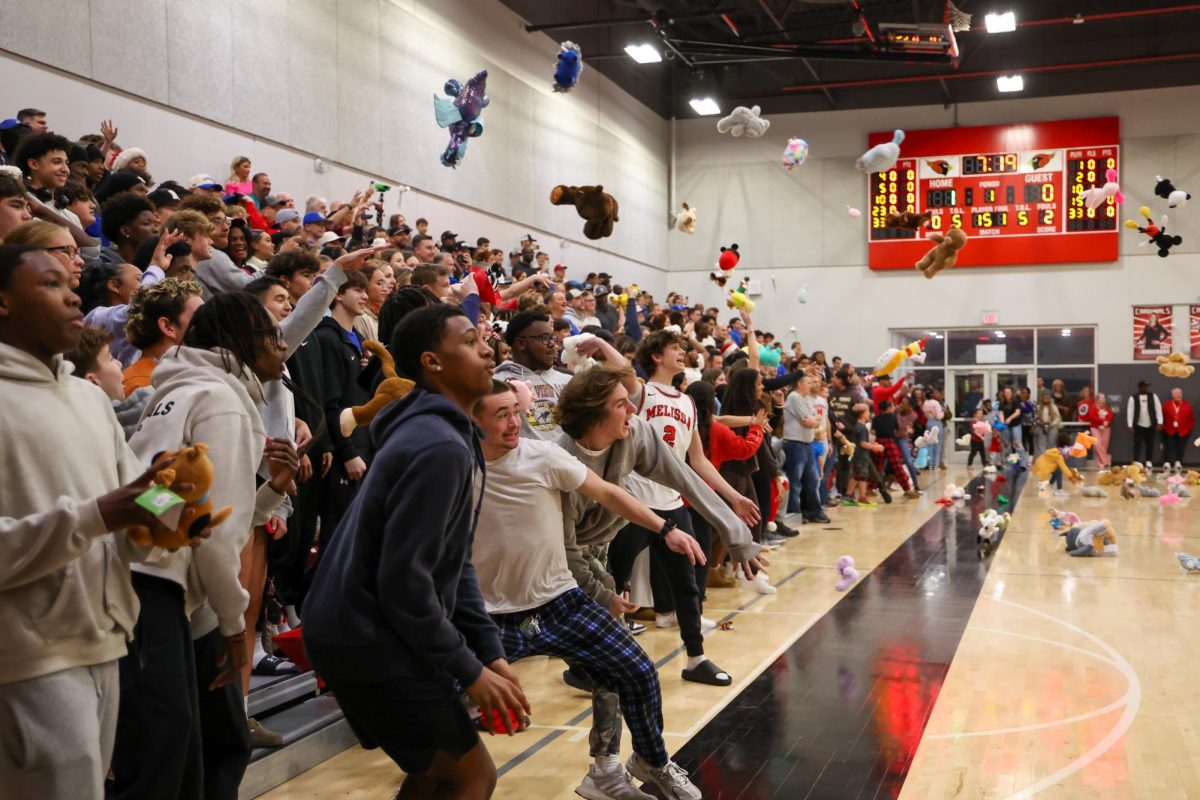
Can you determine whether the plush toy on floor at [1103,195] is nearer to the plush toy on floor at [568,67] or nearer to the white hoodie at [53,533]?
the plush toy on floor at [568,67]

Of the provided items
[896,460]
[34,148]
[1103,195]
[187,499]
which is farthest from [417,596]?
[1103,195]

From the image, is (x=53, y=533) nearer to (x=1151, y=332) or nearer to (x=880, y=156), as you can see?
(x=880, y=156)

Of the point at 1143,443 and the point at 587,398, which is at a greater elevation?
the point at 587,398

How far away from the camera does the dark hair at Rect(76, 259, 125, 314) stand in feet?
15.4

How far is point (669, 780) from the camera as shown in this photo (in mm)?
4062

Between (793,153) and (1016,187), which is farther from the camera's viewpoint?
(1016,187)

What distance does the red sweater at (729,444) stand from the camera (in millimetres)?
7719

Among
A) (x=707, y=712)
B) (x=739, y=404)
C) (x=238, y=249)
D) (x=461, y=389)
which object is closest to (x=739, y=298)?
(x=739, y=404)

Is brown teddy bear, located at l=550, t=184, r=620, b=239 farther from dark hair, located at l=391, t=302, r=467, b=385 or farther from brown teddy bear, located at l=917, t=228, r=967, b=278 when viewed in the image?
brown teddy bear, located at l=917, t=228, r=967, b=278

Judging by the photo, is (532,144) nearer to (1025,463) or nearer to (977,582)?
(1025,463)

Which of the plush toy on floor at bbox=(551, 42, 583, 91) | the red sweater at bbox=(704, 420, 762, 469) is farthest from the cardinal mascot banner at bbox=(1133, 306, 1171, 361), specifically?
the red sweater at bbox=(704, 420, 762, 469)

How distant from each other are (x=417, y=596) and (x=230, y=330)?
3.36 ft

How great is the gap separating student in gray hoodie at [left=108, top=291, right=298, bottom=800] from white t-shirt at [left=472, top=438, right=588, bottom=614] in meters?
1.02

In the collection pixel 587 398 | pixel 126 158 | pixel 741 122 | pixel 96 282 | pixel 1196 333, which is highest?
pixel 741 122
